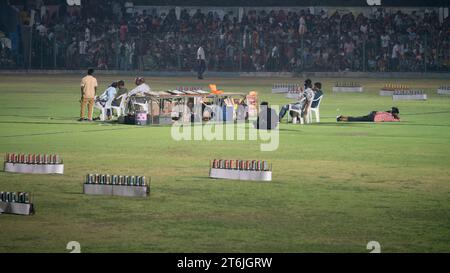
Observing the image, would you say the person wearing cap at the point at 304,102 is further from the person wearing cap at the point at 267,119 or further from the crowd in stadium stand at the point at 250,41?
the crowd in stadium stand at the point at 250,41

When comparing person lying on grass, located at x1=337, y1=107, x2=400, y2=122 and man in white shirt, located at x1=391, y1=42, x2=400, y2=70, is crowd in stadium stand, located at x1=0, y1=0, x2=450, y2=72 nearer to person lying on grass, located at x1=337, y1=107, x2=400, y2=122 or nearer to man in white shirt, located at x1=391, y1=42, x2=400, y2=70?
man in white shirt, located at x1=391, y1=42, x2=400, y2=70

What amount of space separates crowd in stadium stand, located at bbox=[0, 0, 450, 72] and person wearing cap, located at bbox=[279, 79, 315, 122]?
26.9 meters

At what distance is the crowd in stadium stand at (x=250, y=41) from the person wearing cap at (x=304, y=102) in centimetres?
2687

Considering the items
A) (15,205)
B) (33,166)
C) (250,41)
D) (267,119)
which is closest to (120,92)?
(267,119)

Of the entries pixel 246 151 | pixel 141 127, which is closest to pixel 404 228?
pixel 246 151

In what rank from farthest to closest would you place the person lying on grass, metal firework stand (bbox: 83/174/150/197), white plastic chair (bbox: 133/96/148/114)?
the person lying on grass → white plastic chair (bbox: 133/96/148/114) → metal firework stand (bbox: 83/174/150/197)

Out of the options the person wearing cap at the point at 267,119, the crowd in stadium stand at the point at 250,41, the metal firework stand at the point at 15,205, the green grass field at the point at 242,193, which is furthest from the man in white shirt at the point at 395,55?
the metal firework stand at the point at 15,205

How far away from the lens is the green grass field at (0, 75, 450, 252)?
1485 cm

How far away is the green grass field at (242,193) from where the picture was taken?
48.7 feet

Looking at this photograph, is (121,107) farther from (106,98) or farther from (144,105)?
(144,105)

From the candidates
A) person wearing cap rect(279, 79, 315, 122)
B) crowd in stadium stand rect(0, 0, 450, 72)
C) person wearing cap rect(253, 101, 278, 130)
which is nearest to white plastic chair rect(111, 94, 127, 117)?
person wearing cap rect(279, 79, 315, 122)

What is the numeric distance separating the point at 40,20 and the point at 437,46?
2311cm

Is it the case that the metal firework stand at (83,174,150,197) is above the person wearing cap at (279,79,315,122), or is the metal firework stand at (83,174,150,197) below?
below

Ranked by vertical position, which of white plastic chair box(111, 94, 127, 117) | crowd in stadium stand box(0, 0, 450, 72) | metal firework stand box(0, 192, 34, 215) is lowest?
metal firework stand box(0, 192, 34, 215)
